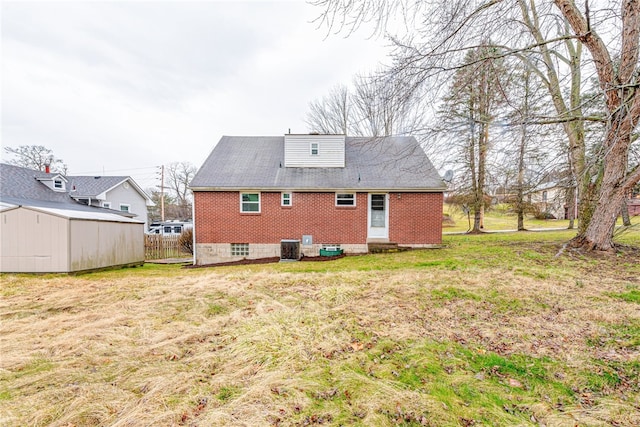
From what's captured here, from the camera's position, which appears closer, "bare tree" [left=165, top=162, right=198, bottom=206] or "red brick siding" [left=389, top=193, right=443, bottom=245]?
"red brick siding" [left=389, top=193, right=443, bottom=245]

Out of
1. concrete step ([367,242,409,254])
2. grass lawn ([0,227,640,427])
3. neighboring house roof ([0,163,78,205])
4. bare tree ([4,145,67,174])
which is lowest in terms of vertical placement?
concrete step ([367,242,409,254])

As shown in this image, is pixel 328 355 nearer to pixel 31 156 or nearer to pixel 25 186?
pixel 25 186

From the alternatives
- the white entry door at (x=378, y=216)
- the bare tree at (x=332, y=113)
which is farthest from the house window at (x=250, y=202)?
the bare tree at (x=332, y=113)

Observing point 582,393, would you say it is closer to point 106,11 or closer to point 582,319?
point 582,319

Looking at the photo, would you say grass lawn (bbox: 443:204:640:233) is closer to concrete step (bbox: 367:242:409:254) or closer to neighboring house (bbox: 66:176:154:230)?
concrete step (bbox: 367:242:409:254)

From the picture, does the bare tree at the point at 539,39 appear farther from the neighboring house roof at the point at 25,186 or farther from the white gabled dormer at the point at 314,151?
the neighboring house roof at the point at 25,186

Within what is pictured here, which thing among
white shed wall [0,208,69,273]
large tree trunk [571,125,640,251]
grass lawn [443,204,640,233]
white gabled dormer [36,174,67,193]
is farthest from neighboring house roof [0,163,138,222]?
grass lawn [443,204,640,233]

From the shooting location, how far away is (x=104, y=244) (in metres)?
9.20

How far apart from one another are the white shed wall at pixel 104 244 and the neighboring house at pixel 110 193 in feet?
47.8

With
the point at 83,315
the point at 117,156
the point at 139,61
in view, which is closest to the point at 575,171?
the point at 83,315

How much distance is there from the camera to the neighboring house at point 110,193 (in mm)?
21200

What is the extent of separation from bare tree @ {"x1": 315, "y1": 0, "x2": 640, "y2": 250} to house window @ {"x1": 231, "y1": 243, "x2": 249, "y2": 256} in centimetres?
894

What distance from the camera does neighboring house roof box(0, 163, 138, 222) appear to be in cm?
1568

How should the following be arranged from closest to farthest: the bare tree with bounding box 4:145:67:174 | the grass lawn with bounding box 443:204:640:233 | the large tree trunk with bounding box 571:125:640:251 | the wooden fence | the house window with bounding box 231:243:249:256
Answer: the large tree trunk with bounding box 571:125:640:251, the house window with bounding box 231:243:249:256, the wooden fence, the grass lawn with bounding box 443:204:640:233, the bare tree with bounding box 4:145:67:174
